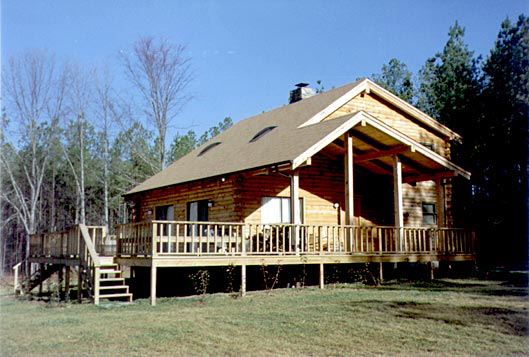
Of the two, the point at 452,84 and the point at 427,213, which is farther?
the point at 452,84

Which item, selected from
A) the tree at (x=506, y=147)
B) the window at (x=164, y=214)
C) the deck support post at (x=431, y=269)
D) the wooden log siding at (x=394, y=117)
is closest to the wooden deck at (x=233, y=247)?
the deck support post at (x=431, y=269)

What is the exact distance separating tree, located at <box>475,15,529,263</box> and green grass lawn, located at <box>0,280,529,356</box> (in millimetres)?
12872

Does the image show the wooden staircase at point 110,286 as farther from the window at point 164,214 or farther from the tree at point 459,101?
the tree at point 459,101

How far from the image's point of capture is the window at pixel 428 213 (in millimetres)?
24422

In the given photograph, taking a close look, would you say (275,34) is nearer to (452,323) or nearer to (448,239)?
(448,239)

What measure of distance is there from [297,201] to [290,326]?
630 cm

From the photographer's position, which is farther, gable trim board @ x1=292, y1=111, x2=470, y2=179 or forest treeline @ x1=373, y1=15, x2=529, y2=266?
forest treeline @ x1=373, y1=15, x2=529, y2=266

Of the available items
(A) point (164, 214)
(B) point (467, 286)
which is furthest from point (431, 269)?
(A) point (164, 214)

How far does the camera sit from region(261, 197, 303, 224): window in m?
20.0

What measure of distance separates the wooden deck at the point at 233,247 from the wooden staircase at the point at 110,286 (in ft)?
0.13

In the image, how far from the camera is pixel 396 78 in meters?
42.7

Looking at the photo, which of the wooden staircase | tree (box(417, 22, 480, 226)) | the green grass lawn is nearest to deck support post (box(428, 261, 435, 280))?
the green grass lawn

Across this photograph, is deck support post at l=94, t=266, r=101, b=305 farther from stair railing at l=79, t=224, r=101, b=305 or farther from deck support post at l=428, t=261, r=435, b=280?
deck support post at l=428, t=261, r=435, b=280

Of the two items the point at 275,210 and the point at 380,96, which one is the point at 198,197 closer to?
the point at 275,210
